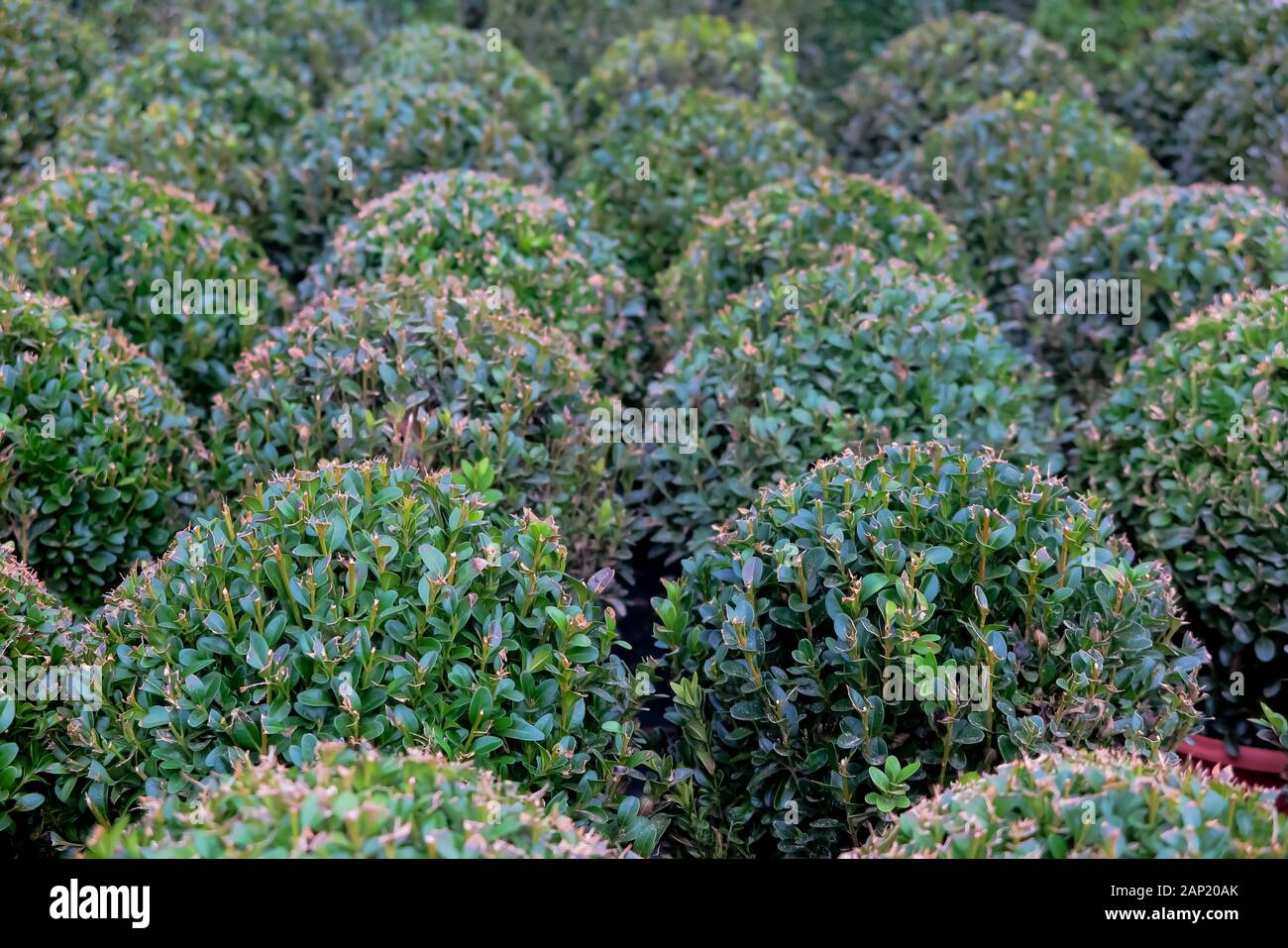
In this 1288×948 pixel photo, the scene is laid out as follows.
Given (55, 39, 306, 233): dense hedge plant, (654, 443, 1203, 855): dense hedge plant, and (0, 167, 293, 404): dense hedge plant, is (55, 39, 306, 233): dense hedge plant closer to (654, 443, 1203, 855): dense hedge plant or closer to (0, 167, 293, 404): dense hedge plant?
(0, 167, 293, 404): dense hedge plant

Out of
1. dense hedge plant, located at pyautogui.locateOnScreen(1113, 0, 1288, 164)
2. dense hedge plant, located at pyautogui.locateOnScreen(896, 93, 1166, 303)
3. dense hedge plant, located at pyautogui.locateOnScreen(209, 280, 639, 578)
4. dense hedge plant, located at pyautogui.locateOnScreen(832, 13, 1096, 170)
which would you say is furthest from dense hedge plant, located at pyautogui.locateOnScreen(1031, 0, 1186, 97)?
dense hedge plant, located at pyautogui.locateOnScreen(209, 280, 639, 578)

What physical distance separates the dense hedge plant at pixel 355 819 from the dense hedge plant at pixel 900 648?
40.4 inches

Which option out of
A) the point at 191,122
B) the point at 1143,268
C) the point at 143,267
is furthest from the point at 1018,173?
the point at 191,122

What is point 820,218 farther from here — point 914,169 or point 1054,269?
point 914,169

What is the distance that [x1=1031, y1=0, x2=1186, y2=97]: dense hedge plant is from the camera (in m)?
10.4

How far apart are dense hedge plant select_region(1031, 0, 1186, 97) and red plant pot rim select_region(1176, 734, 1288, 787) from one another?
266 inches

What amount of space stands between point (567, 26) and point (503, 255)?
615 centimetres

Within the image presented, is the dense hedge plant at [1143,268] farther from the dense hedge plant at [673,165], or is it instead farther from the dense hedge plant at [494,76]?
the dense hedge plant at [494,76]

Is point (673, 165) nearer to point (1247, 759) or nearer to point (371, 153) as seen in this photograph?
point (371, 153)

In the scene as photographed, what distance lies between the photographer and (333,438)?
4555 mm

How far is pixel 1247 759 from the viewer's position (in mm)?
4785

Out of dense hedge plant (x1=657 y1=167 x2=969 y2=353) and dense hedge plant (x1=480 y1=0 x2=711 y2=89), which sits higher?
dense hedge plant (x1=480 y1=0 x2=711 y2=89)

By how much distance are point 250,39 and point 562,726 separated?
23.9ft

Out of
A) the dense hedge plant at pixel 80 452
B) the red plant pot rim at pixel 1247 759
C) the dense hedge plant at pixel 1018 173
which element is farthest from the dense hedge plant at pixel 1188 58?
the dense hedge plant at pixel 80 452
